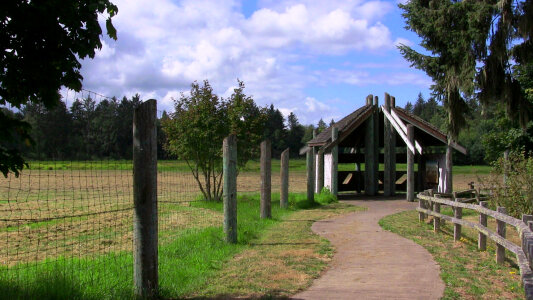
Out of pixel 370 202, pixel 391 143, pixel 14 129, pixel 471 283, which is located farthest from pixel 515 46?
pixel 14 129

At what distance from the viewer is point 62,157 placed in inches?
205

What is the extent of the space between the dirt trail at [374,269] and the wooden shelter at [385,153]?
7.69 m

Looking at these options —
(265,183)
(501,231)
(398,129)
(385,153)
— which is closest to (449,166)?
(398,129)

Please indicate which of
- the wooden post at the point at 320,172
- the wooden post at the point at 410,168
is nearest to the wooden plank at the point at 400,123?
the wooden post at the point at 410,168

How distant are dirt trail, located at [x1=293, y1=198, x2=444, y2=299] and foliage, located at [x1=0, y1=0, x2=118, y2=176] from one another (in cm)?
357

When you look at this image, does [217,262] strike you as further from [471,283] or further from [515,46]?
[515,46]

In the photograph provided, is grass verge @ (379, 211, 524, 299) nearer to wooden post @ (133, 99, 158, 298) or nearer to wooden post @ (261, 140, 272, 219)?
wooden post @ (261, 140, 272, 219)

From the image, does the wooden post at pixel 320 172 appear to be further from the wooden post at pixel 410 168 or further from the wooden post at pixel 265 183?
the wooden post at pixel 265 183

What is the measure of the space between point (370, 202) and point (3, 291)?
15413 mm

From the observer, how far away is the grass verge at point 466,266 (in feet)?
19.7

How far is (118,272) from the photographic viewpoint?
6445 millimetres

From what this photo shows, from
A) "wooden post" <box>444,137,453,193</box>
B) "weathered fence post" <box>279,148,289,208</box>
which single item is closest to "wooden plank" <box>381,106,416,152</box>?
"wooden post" <box>444,137,453,193</box>

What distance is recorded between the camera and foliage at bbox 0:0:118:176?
3.77 metres

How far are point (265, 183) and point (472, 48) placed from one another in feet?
33.7
